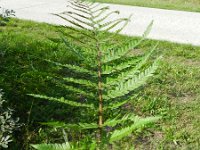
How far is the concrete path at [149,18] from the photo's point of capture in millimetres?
7492

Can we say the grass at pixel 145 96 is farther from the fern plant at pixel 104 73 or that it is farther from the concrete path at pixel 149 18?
the fern plant at pixel 104 73

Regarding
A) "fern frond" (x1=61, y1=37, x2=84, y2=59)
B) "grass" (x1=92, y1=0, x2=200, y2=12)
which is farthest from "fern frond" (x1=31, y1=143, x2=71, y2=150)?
"grass" (x1=92, y1=0, x2=200, y2=12)

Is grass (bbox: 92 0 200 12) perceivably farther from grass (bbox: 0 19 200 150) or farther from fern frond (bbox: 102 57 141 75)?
fern frond (bbox: 102 57 141 75)

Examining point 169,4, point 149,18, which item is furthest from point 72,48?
point 169,4

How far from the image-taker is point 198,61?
238 inches

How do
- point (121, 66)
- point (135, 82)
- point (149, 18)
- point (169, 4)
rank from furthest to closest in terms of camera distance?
1. point (169, 4)
2. point (149, 18)
3. point (121, 66)
4. point (135, 82)

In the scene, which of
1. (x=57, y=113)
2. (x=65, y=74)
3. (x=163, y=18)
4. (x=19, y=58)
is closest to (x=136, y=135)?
(x=57, y=113)

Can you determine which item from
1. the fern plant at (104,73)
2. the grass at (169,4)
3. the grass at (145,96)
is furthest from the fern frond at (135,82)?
→ the grass at (169,4)

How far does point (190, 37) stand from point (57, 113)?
3944 mm

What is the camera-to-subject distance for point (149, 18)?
28.5 ft

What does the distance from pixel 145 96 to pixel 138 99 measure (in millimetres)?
111

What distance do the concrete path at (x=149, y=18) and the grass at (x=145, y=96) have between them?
3.19 ft

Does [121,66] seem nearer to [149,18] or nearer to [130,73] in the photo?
[130,73]

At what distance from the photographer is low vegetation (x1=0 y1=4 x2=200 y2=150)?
3.80 metres
